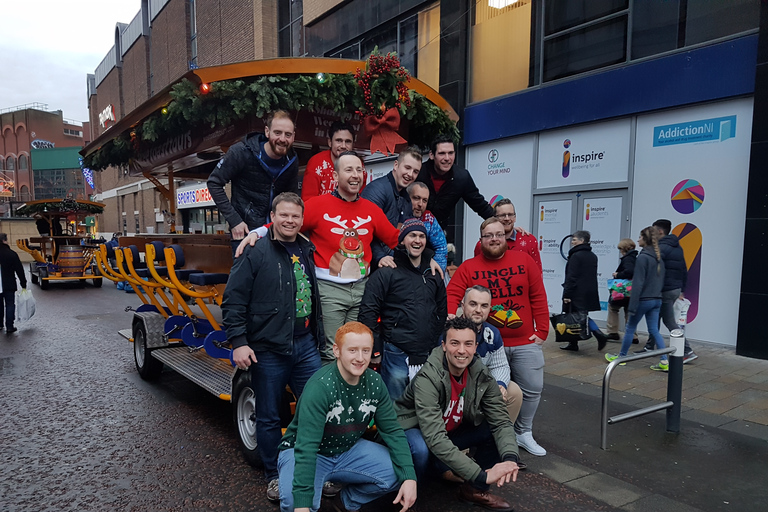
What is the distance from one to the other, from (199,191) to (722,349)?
9.02m

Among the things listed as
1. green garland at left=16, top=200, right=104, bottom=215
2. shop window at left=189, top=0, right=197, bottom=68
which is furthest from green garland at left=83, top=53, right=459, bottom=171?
shop window at left=189, top=0, right=197, bottom=68

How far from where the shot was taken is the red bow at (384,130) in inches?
179

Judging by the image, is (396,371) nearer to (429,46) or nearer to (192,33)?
(429,46)

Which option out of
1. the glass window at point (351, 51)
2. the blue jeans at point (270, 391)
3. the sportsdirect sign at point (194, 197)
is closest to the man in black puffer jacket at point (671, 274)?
the blue jeans at point (270, 391)

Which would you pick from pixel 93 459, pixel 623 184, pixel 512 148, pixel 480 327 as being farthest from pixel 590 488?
pixel 512 148

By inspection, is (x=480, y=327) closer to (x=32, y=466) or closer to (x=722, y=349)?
(x=32, y=466)

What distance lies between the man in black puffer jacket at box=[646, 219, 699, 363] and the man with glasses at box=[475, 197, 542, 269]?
9.22 feet

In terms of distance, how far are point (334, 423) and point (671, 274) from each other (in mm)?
5532

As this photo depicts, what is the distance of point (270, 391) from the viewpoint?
11.0ft

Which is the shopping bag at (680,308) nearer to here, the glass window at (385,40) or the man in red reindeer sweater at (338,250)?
the man in red reindeer sweater at (338,250)

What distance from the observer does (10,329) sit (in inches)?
375

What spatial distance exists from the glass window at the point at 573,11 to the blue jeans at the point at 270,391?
28.1ft

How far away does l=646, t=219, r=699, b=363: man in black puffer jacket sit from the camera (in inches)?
254

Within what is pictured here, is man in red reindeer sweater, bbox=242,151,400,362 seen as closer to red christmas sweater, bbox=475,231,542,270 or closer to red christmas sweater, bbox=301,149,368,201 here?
red christmas sweater, bbox=301,149,368,201
